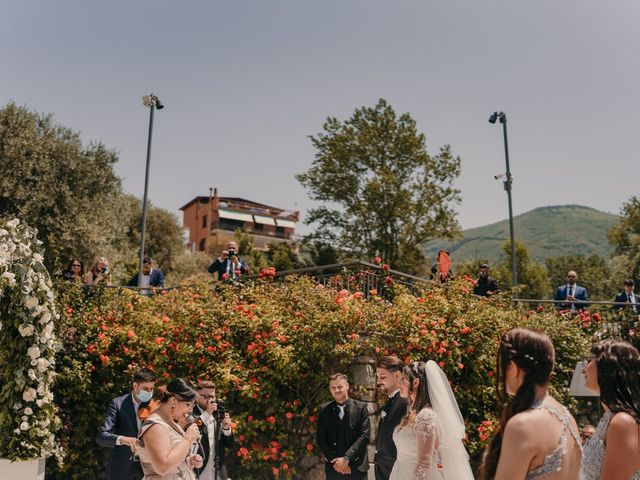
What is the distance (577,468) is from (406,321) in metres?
7.94

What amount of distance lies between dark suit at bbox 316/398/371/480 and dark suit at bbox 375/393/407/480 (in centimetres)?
89

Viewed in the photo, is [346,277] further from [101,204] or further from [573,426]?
[101,204]

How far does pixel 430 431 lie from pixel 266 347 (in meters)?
5.59

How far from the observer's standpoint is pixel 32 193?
82.4ft

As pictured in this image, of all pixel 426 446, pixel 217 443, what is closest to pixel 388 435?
pixel 426 446

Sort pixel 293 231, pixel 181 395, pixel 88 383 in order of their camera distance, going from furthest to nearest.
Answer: pixel 293 231, pixel 88 383, pixel 181 395

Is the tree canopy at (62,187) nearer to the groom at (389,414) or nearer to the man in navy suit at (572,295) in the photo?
the man in navy suit at (572,295)

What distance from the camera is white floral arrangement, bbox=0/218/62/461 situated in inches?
334

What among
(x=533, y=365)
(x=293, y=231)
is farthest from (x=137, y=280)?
(x=293, y=231)

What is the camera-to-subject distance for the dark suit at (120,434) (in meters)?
7.26

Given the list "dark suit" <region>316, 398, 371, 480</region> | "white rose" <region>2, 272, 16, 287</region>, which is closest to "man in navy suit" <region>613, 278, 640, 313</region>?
"dark suit" <region>316, 398, 371, 480</region>

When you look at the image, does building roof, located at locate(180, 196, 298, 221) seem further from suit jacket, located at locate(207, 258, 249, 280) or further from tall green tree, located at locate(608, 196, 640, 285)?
suit jacket, located at locate(207, 258, 249, 280)

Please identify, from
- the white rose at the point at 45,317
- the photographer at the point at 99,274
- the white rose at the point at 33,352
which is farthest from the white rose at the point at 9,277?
the photographer at the point at 99,274

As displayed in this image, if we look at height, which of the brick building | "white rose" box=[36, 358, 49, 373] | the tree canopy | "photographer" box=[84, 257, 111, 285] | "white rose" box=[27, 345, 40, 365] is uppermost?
the brick building
